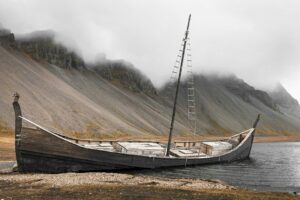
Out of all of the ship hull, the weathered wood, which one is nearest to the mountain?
the ship hull

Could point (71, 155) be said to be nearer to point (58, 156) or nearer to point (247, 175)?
point (58, 156)

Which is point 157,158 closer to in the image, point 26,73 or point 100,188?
point 100,188

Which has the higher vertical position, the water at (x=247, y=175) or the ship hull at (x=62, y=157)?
the ship hull at (x=62, y=157)

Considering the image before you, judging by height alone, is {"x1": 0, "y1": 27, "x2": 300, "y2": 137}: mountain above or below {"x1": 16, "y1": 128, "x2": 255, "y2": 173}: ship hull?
above

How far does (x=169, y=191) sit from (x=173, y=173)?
52.0ft

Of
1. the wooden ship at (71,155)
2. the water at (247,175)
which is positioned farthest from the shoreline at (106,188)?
the water at (247,175)

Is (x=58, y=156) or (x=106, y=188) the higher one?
(x=58, y=156)

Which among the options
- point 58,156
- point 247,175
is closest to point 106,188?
point 58,156

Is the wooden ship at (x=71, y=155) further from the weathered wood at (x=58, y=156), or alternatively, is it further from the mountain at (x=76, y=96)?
the mountain at (x=76, y=96)

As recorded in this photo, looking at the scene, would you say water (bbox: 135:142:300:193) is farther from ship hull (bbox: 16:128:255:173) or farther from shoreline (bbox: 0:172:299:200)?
shoreline (bbox: 0:172:299:200)

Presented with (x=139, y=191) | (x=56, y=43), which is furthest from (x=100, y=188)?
(x=56, y=43)

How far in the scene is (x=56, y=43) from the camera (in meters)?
176

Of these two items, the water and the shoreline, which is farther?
the water

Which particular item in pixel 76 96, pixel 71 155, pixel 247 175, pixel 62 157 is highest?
pixel 76 96
